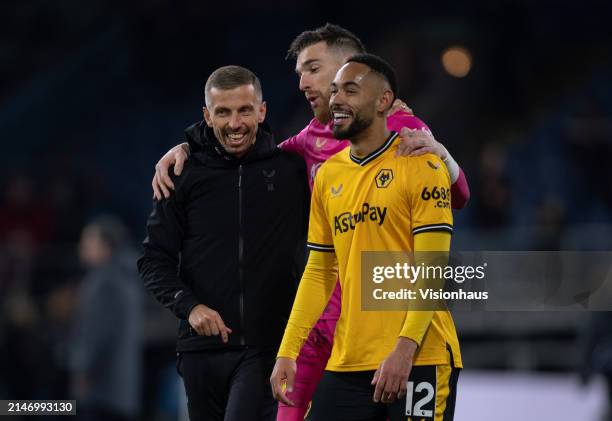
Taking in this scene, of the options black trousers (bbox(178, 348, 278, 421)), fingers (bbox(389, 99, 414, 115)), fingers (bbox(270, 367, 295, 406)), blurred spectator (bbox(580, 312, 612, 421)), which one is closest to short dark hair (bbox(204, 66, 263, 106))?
fingers (bbox(389, 99, 414, 115))

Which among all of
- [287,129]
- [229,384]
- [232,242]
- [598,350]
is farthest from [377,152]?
[287,129]

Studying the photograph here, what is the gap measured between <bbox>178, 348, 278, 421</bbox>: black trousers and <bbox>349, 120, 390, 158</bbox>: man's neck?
40.7 inches

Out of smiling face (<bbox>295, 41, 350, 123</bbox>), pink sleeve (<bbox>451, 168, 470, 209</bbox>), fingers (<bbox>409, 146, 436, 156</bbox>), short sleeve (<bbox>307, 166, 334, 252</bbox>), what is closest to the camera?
fingers (<bbox>409, 146, 436, 156</bbox>)

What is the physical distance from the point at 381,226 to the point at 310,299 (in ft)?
1.44

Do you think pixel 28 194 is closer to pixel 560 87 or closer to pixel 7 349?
pixel 7 349

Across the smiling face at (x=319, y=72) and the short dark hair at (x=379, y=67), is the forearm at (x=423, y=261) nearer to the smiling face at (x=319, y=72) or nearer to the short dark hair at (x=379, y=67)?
the short dark hair at (x=379, y=67)

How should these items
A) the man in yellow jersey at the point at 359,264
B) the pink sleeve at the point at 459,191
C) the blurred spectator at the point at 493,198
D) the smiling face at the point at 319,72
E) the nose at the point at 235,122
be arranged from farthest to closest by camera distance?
1. the blurred spectator at the point at 493,198
2. the smiling face at the point at 319,72
3. the nose at the point at 235,122
4. the pink sleeve at the point at 459,191
5. the man in yellow jersey at the point at 359,264

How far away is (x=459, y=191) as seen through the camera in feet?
15.2

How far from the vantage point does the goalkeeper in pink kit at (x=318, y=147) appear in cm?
474

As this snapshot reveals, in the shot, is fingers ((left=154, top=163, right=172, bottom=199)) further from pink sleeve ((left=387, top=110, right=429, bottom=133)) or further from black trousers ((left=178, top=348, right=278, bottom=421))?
pink sleeve ((left=387, top=110, right=429, bottom=133))

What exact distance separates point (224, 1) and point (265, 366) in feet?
40.9

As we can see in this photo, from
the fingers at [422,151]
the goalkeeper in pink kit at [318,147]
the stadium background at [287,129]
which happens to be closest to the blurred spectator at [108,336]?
the stadium background at [287,129]

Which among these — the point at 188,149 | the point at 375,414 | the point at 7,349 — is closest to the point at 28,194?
the point at 7,349

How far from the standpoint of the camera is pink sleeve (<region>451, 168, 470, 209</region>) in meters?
4.61
